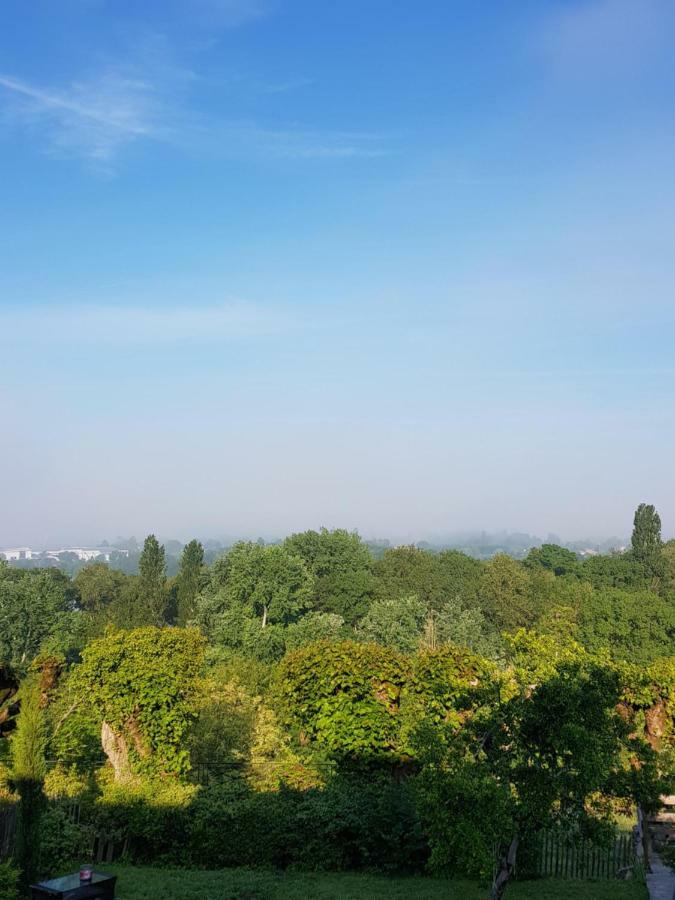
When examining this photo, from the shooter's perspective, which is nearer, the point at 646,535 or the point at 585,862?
the point at 585,862

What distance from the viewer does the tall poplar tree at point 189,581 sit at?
7469 cm

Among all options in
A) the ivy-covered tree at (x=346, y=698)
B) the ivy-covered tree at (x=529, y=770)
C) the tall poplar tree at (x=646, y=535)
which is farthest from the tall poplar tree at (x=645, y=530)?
the ivy-covered tree at (x=529, y=770)

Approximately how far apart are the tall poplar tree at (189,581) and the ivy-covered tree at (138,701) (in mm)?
49326

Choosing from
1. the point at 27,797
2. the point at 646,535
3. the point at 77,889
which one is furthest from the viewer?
the point at 646,535

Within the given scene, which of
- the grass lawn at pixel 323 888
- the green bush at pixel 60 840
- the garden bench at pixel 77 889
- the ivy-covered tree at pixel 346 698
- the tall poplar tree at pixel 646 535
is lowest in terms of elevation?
the grass lawn at pixel 323 888

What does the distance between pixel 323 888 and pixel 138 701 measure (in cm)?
875

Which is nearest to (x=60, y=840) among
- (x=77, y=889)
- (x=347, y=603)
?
(x=77, y=889)

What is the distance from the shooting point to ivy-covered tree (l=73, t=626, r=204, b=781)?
23344 millimetres

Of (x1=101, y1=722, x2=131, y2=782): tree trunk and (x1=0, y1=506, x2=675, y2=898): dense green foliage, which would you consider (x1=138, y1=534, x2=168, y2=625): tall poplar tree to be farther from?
Answer: (x1=101, y1=722, x2=131, y2=782): tree trunk

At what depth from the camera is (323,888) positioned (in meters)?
17.7

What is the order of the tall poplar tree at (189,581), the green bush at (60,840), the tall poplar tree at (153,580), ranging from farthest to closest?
1. the tall poplar tree at (153,580)
2. the tall poplar tree at (189,581)
3. the green bush at (60,840)

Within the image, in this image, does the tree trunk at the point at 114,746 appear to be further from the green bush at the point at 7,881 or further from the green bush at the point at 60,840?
the green bush at the point at 7,881

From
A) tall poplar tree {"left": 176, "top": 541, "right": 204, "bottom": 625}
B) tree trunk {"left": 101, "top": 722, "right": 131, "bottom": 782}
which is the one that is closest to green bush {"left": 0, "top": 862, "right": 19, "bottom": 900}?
tree trunk {"left": 101, "top": 722, "right": 131, "bottom": 782}

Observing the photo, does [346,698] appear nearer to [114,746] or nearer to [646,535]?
[114,746]
